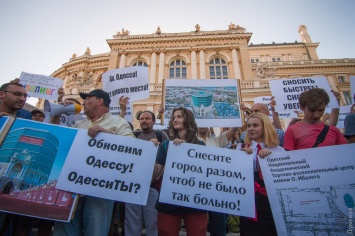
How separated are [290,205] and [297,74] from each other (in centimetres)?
3440

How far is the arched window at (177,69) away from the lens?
20.7m

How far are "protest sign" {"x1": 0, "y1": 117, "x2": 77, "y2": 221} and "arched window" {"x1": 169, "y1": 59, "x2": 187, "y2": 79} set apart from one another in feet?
61.9

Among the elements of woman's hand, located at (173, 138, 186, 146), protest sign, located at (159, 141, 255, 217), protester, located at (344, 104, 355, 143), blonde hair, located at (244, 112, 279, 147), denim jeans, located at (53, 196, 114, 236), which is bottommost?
denim jeans, located at (53, 196, 114, 236)

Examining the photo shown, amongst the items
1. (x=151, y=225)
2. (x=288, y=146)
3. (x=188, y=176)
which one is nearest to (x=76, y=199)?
(x=188, y=176)

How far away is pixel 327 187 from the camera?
2.15 metres

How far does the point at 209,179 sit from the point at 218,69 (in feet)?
64.5

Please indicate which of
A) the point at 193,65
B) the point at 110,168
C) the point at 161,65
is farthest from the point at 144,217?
the point at 161,65

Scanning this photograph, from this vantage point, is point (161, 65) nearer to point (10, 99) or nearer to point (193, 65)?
point (193, 65)

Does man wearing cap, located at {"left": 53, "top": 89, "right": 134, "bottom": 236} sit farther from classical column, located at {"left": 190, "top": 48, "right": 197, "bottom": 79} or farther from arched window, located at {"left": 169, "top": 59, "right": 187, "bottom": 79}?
arched window, located at {"left": 169, "top": 59, "right": 187, "bottom": 79}

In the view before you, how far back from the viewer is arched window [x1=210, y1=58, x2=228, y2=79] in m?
20.3

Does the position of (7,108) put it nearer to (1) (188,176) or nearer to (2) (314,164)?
(1) (188,176)

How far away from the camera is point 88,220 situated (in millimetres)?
2158

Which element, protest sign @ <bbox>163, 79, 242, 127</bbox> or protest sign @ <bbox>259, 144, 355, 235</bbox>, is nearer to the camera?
protest sign @ <bbox>259, 144, 355, 235</bbox>

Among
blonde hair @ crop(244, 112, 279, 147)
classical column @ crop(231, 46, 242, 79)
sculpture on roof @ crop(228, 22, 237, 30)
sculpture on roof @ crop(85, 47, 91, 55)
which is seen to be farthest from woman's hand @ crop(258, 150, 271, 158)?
sculpture on roof @ crop(85, 47, 91, 55)
